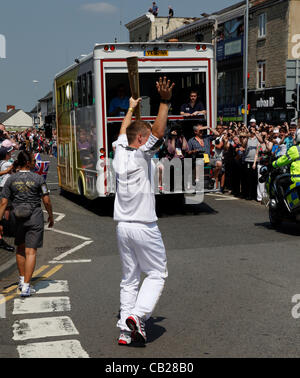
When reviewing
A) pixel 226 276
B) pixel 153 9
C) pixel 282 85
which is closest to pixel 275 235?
pixel 226 276

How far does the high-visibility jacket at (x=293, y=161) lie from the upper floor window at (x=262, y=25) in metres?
31.1

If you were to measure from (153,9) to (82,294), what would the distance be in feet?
193

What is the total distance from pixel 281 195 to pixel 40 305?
19.4 feet

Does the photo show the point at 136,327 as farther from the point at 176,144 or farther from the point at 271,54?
the point at 271,54

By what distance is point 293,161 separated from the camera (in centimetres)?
1108

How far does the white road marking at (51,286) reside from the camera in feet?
25.1

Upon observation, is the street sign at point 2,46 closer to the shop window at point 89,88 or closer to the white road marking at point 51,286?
the white road marking at point 51,286

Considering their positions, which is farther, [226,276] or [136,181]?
[226,276]

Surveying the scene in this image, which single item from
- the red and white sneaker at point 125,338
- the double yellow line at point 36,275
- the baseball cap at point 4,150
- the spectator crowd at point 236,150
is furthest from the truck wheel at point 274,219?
the red and white sneaker at point 125,338

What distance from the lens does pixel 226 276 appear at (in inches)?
318

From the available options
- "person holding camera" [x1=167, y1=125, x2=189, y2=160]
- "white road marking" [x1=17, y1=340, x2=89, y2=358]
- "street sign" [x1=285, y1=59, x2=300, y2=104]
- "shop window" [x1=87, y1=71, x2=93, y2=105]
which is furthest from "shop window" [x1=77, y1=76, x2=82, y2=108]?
"white road marking" [x1=17, y1=340, x2=89, y2=358]

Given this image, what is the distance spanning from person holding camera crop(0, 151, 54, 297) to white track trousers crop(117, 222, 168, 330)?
2.23m

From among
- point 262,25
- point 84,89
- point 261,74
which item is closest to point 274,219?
point 84,89
